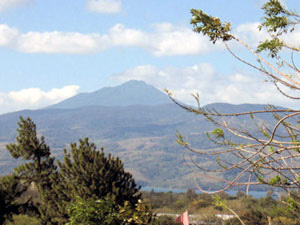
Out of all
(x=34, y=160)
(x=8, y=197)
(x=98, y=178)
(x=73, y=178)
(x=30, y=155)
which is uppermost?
(x=30, y=155)

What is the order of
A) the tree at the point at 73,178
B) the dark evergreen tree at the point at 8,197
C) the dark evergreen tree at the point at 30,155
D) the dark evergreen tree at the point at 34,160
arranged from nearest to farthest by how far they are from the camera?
the tree at the point at 73,178, the dark evergreen tree at the point at 8,197, the dark evergreen tree at the point at 34,160, the dark evergreen tree at the point at 30,155

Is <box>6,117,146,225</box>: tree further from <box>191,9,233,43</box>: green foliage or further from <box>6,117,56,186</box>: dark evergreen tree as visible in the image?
<box>191,9,233,43</box>: green foliage

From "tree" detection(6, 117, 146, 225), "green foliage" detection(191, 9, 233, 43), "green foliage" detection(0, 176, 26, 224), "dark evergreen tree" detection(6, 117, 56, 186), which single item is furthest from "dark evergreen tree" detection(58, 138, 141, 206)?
"green foliage" detection(191, 9, 233, 43)

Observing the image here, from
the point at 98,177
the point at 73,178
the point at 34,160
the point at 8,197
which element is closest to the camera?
the point at 98,177

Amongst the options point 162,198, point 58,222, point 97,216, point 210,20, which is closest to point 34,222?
point 58,222

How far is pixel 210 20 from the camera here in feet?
40.1

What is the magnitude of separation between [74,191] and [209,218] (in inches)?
2730

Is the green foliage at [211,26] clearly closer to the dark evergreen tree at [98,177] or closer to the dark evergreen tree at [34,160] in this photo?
the dark evergreen tree at [98,177]

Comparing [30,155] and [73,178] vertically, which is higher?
[30,155]

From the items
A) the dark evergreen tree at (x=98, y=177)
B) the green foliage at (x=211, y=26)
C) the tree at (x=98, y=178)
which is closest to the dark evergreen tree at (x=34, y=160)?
the tree at (x=98, y=178)

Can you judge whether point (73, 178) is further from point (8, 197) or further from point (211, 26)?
point (211, 26)

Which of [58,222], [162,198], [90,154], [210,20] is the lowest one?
[162,198]

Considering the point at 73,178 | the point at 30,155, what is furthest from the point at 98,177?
the point at 30,155

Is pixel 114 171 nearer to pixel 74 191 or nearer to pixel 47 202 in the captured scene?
pixel 74 191
